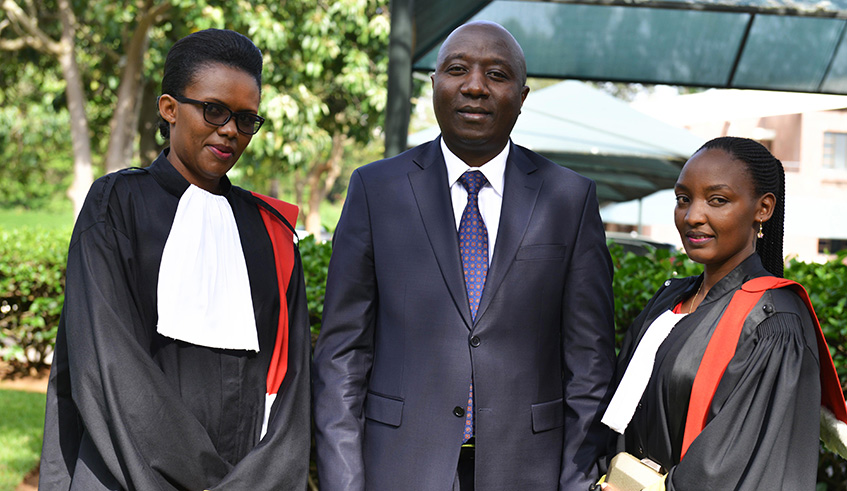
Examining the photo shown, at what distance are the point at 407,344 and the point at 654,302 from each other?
0.90 meters

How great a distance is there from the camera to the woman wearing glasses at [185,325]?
7.02 ft

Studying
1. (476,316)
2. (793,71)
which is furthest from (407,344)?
(793,71)

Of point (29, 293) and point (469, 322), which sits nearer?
point (469, 322)

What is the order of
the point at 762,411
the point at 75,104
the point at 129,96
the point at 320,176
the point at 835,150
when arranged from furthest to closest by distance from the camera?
1. the point at 320,176
2. the point at 835,150
3. the point at 75,104
4. the point at 129,96
5. the point at 762,411

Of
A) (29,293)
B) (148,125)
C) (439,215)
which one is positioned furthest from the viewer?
(148,125)

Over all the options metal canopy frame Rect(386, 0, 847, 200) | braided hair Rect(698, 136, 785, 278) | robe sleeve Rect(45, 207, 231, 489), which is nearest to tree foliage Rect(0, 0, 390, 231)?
metal canopy frame Rect(386, 0, 847, 200)

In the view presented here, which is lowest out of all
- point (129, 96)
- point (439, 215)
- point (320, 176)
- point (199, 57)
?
point (439, 215)

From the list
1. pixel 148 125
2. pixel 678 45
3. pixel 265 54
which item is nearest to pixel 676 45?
pixel 678 45

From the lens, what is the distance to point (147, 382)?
7.06ft

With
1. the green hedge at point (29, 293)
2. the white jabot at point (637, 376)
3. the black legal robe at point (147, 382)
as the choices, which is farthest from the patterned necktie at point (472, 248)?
the green hedge at point (29, 293)

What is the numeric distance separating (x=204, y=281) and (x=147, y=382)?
1.17 feet

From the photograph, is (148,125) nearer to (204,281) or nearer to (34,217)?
(204,281)

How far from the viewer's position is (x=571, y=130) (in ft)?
29.8

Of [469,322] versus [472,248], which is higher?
[472,248]
